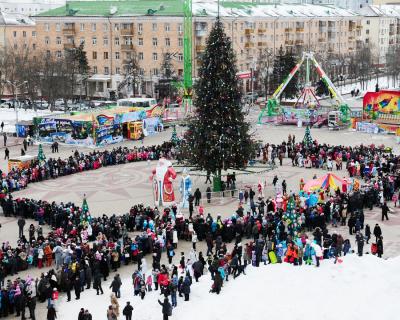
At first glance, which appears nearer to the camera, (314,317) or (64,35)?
(314,317)

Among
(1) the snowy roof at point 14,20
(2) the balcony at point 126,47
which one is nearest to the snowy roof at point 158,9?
(2) the balcony at point 126,47

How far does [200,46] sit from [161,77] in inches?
213

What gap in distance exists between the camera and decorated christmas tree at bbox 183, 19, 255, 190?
31.9 m

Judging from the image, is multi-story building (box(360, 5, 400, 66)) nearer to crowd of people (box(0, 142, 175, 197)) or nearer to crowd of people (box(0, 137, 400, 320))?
crowd of people (box(0, 142, 175, 197))

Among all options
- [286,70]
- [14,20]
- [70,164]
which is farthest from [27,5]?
[70,164]

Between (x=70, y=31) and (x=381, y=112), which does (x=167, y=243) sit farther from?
(x=70, y=31)

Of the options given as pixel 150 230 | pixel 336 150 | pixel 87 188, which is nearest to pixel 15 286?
pixel 150 230

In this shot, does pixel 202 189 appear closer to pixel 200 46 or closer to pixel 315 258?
pixel 315 258

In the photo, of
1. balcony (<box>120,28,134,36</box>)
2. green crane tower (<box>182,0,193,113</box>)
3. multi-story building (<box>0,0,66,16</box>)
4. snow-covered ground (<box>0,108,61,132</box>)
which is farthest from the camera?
multi-story building (<box>0,0,66,16</box>)

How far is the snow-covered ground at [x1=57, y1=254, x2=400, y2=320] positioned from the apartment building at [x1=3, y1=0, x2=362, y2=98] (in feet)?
174

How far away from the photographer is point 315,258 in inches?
828

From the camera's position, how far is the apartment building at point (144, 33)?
246ft

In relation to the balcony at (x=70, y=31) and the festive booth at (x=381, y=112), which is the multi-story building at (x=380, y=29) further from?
the festive booth at (x=381, y=112)

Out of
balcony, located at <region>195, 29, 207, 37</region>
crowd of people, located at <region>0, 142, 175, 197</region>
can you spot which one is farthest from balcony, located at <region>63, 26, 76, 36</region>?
crowd of people, located at <region>0, 142, 175, 197</region>
